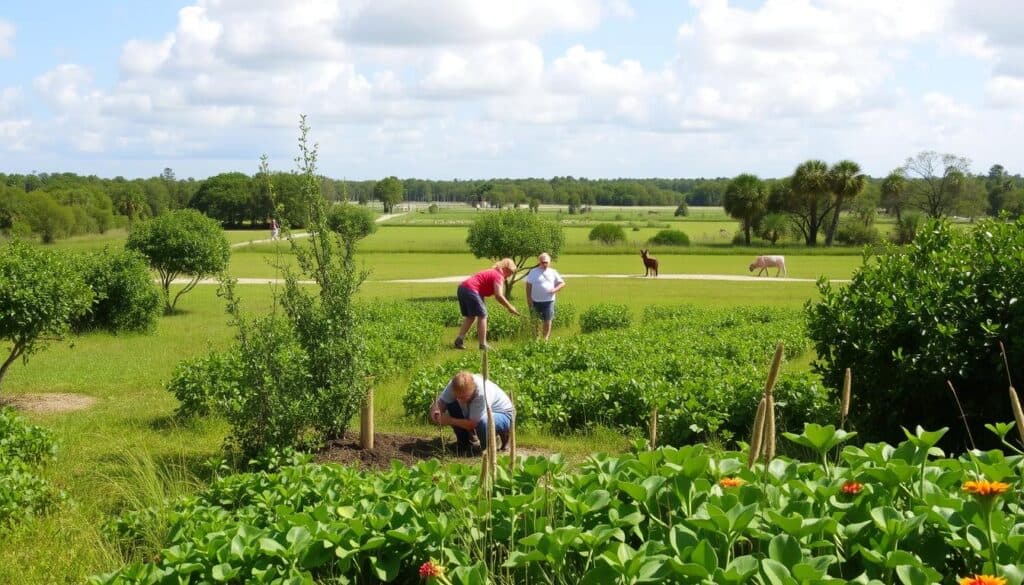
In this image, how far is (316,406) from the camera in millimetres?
7734

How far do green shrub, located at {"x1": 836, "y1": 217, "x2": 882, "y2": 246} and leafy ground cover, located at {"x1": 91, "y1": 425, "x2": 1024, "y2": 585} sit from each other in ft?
218

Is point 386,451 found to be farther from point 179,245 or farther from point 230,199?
point 230,199

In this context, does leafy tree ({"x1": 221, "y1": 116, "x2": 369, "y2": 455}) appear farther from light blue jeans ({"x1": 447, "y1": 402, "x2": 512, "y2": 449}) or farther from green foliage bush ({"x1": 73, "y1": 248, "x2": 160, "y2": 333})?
green foliage bush ({"x1": 73, "y1": 248, "x2": 160, "y2": 333})

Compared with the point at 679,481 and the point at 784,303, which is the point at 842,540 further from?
the point at 784,303

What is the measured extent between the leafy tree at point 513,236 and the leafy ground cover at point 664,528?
863 inches

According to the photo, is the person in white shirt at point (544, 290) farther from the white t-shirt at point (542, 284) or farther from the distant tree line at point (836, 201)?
the distant tree line at point (836, 201)

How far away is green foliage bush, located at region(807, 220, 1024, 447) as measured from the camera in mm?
7523

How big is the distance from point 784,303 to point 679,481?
78.4 ft

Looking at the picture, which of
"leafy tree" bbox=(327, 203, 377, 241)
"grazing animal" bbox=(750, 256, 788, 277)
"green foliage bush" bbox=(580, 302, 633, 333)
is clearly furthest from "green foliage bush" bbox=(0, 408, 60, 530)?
"grazing animal" bbox=(750, 256, 788, 277)

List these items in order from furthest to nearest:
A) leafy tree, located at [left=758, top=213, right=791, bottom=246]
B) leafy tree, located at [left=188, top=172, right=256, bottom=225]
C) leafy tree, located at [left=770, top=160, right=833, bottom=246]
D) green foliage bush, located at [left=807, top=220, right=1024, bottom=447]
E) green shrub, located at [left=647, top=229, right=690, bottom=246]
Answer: leafy tree, located at [left=188, top=172, right=256, bottom=225] < leafy tree, located at [left=758, top=213, right=791, bottom=246] < leafy tree, located at [left=770, top=160, right=833, bottom=246] < green shrub, located at [left=647, top=229, right=690, bottom=246] < green foliage bush, located at [left=807, top=220, right=1024, bottom=447]

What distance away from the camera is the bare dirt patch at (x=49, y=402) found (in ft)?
38.5

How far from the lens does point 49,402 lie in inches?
482

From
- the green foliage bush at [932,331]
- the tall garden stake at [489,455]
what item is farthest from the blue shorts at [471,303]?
the tall garden stake at [489,455]

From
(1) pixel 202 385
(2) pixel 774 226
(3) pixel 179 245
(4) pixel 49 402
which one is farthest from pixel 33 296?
(2) pixel 774 226
